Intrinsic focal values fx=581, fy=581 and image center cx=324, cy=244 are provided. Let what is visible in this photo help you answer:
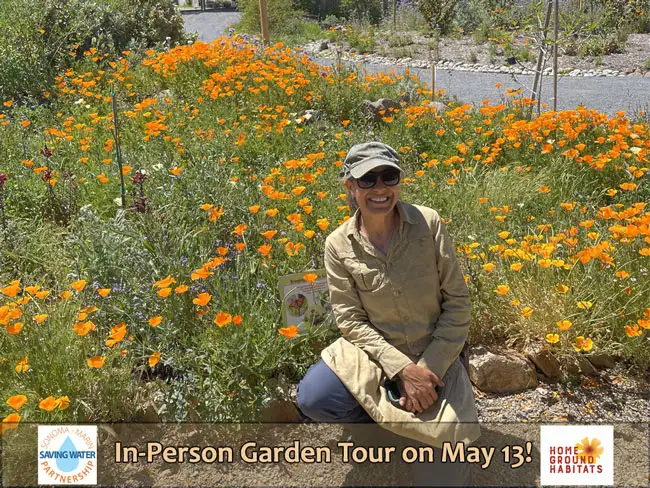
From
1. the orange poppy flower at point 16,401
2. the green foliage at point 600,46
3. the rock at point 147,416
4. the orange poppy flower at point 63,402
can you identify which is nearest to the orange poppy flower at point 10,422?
the orange poppy flower at point 16,401

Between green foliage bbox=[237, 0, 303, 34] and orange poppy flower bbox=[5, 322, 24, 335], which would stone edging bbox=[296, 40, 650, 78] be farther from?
orange poppy flower bbox=[5, 322, 24, 335]

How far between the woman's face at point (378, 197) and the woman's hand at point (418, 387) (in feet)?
1.90

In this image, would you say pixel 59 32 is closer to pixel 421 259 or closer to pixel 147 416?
pixel 147 416

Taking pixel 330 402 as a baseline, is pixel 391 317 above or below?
above

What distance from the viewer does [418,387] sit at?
6.71 ft

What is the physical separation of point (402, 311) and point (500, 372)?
77cm

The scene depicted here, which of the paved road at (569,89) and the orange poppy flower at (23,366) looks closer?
the orange poppy flower at (23,366)

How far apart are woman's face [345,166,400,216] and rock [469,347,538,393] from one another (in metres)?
0.96

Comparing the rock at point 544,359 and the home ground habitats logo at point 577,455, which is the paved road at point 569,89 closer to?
the rock at point 544,359

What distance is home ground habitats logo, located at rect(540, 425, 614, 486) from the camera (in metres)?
2.21

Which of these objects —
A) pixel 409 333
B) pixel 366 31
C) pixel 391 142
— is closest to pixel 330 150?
pixel 391 142

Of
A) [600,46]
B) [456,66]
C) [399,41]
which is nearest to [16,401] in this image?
[456,66]

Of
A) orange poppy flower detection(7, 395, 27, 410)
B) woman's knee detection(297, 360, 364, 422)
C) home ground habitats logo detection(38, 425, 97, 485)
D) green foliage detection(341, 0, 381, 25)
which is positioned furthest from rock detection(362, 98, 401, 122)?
green foliage detection(341, 0, 381, 25)

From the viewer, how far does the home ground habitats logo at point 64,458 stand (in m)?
2.18
